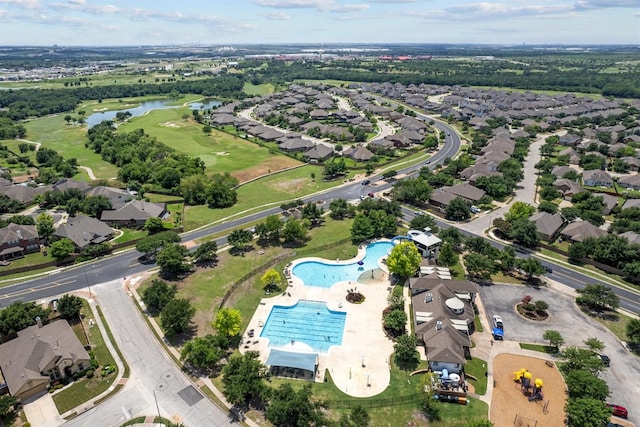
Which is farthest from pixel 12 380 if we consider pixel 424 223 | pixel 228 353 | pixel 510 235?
pixel 510 235

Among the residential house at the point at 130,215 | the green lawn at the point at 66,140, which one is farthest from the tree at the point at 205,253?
the green lawn at the point at 66,140

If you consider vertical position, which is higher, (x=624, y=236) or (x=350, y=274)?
(x=624, y=236)

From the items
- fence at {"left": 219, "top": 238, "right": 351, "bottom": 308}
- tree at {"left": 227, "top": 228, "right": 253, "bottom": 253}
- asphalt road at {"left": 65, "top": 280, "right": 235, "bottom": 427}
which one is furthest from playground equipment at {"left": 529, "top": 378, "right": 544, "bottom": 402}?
tree at {"left": 227, "top": 228, "right": 253, "bottom": 253}

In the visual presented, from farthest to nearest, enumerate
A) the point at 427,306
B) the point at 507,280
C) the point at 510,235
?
the point at 510,235, the point at 507,280, the point at 427,306

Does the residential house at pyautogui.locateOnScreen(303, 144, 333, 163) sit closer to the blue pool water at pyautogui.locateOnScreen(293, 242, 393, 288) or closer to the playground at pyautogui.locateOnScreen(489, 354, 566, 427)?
the blue pool water at pyautogui.locateOnScreen(293, 242, 393, 288)

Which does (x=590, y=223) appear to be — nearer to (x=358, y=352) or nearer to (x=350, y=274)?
(x=350, y=274)
